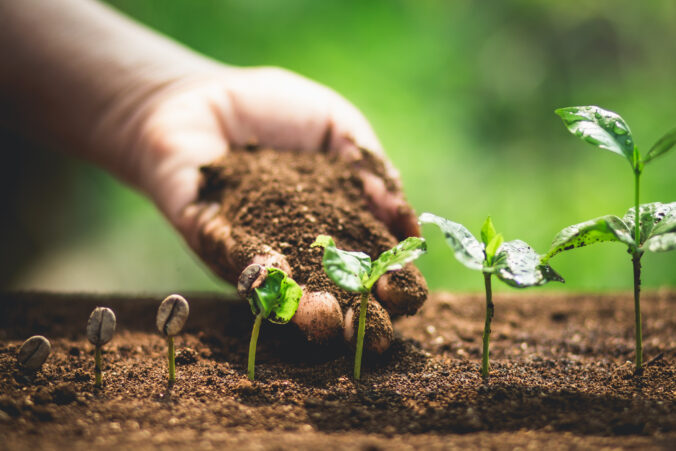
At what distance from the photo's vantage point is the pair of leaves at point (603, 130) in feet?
3.84

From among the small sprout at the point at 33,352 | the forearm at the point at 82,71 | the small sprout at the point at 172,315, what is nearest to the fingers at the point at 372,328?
the small sprout at the point at 172,315

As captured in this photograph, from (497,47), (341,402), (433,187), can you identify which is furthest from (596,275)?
(341,402)

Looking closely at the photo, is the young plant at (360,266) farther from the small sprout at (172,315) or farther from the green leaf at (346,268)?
the small sprout at (172,315)

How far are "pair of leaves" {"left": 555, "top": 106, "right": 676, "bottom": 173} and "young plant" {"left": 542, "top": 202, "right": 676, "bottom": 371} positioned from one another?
14 centimetres

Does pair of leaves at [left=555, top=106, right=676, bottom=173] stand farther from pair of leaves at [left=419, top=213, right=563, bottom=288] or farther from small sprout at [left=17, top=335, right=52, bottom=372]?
small sprout at [left=17, top=335, right=52, bottom=372]

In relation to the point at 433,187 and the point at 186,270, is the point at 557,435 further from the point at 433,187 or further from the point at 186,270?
the point at 186,270

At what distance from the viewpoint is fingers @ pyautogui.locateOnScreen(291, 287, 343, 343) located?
130cm

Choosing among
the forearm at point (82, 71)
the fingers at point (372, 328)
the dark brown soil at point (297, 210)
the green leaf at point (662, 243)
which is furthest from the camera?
the forearm at point (82, 71)

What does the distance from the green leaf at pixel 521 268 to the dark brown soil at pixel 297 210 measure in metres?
0.28

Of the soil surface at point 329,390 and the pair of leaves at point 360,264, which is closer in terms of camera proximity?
the soil surface at point 329,390

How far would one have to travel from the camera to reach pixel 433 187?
3.96 m

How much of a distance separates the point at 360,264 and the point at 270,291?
0.68ft

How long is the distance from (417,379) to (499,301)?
1057 mm

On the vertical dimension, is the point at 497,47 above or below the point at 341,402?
above
